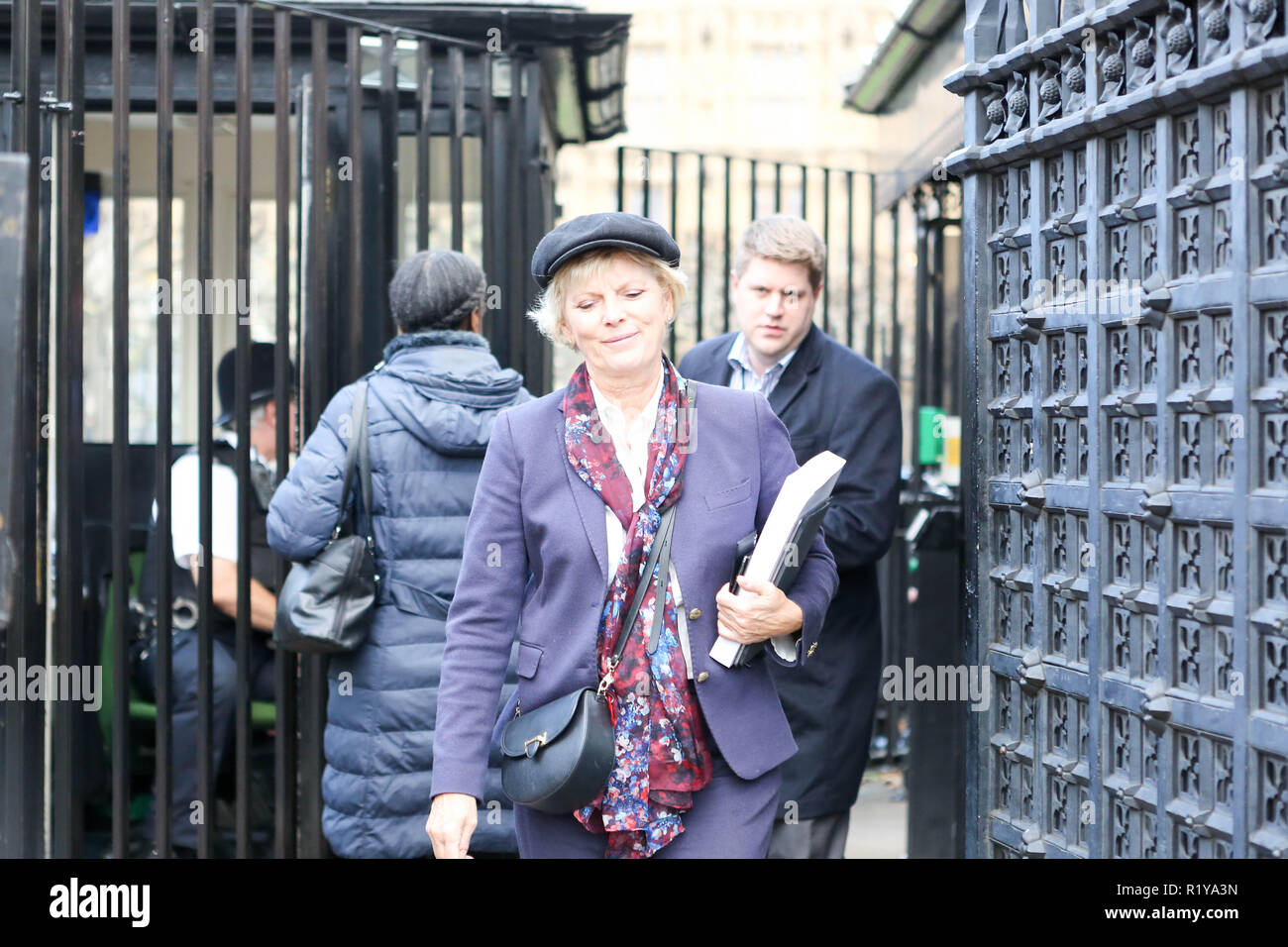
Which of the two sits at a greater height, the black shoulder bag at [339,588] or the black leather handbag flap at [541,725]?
the black shoulder bag at [339,588]

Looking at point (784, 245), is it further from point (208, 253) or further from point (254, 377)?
point (254, 377)

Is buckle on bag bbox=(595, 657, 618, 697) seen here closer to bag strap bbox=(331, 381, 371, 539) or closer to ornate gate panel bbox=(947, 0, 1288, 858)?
ornate gate panel bbox=(947, 0, 1288, 858)

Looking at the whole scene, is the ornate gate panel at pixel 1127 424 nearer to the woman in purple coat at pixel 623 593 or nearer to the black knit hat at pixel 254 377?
the woman in purple coat at pixel 623 593

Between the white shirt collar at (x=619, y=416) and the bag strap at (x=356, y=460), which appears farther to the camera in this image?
the bag strap at (x=356, y=460)

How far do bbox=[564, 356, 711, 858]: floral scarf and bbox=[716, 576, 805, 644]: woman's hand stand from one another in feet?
0.32

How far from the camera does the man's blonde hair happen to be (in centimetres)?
384

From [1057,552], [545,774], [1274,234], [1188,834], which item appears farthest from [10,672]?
[1274,234]

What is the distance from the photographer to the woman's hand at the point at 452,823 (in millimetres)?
2553

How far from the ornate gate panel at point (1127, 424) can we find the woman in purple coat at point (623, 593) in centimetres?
60

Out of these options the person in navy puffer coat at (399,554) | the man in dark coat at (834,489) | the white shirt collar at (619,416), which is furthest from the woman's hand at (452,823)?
the man in dark coat at (834,489)

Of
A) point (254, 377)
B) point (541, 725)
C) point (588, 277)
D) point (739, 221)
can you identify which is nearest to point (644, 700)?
point (541, 725)

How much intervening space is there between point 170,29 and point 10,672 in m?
1.76

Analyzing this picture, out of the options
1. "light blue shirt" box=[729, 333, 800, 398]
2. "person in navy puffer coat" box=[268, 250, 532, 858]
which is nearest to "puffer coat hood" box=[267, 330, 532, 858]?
"person in navy puffer coat" box=[268, 250, 532, 858]

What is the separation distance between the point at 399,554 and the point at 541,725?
140cm
